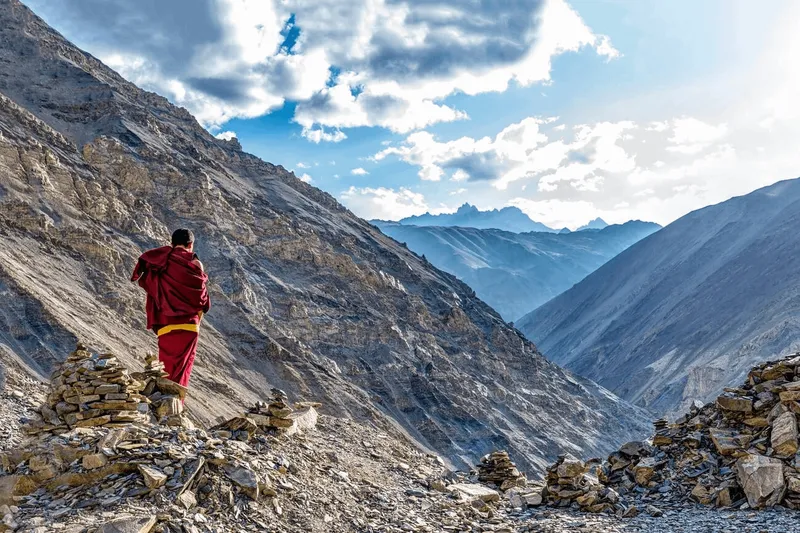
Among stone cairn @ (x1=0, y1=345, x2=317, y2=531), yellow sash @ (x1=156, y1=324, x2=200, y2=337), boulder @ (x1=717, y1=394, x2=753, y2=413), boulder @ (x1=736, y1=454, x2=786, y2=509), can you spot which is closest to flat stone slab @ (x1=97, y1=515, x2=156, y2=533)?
stone cairn @ (x1=0, y1=345, x2=317, y2=531)

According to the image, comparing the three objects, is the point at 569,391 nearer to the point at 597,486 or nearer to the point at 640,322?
the point at 640,322

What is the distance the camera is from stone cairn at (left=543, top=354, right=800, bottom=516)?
8.30 metres

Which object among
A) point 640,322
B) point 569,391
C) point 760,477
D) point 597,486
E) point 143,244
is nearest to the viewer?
point 760,477

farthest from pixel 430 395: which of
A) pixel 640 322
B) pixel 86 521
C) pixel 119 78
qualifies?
pixel 640 322

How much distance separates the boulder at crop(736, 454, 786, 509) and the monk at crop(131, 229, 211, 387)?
7655mm

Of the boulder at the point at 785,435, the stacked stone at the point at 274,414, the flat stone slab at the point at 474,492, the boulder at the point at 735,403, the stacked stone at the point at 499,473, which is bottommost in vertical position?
the stacked stone at the point at 499,473

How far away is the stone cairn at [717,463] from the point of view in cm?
830

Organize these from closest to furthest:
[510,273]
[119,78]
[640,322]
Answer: [119,78], [640,322], [510,273]

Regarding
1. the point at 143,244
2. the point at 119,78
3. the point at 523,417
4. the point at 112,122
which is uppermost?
the point at 119,78

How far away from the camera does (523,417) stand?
45656mm

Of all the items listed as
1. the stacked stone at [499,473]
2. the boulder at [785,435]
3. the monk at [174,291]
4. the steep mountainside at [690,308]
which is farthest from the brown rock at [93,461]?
the steep mountainside at [690,308]

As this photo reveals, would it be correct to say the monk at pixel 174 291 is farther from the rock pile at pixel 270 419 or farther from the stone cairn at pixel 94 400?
the rock pile at pixel 270 419

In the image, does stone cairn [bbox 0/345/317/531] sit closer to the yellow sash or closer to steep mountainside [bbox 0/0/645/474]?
the yellow sash

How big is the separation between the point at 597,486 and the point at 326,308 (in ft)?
116
